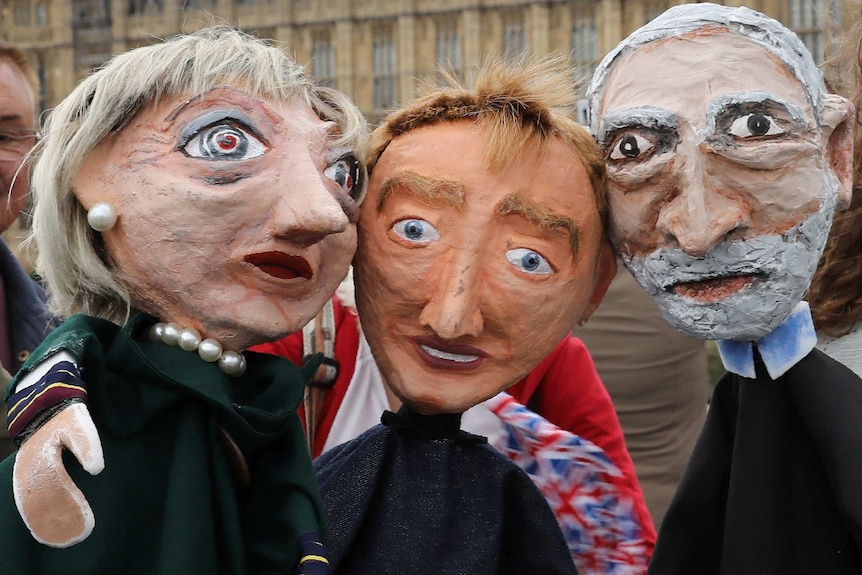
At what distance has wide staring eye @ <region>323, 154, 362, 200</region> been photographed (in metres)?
1.47

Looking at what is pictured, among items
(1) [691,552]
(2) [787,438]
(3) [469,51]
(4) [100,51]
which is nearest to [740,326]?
(2) [787,438]

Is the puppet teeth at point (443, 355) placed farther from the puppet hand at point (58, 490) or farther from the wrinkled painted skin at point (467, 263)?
the puppet hand at point (58, 490)

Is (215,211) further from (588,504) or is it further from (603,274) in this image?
(588,504)

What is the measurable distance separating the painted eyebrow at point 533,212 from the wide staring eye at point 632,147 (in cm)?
12

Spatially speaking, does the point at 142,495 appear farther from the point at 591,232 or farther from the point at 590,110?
the point at 590,110

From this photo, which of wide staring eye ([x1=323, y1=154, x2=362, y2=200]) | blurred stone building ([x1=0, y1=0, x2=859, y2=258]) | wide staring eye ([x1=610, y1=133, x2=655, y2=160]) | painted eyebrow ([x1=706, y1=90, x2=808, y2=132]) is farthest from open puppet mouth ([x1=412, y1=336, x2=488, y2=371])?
blurred stone building ([x1=0, y1=0, x2=859, y2=258])

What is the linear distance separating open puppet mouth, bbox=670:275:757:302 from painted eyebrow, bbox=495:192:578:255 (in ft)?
0.59

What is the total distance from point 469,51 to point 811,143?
17.7 metres

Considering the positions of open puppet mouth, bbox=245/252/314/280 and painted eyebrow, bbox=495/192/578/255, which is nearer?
open puppet mouth, bbox=245/252/314/280

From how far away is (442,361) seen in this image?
4.94 feet

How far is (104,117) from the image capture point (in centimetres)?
137

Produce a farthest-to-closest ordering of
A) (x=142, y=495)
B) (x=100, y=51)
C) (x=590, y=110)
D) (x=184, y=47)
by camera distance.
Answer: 1. (x=100, y=51)
2. (x=590, y=110)
3. (x=184, y=47)
4. (x=142, y=495)

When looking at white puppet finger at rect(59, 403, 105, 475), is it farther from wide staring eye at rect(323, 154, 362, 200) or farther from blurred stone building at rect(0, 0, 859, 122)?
blurred stone building at rect(0, 0, 859, 122)

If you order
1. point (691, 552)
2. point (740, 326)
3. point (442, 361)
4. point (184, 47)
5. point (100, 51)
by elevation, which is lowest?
point (100, 51)
